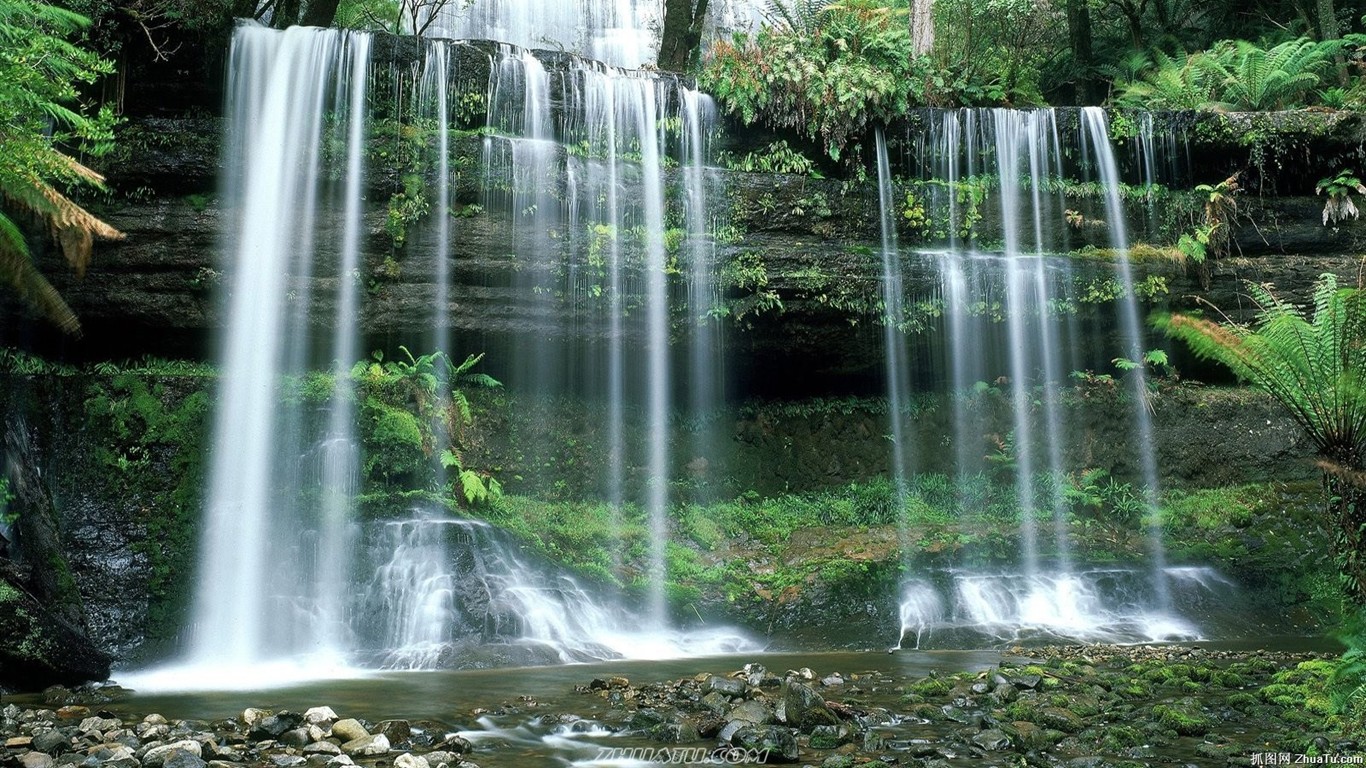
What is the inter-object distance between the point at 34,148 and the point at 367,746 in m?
6.25

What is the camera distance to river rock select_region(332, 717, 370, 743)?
5.28m

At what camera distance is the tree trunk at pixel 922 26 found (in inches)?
613

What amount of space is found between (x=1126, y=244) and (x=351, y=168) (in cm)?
1113

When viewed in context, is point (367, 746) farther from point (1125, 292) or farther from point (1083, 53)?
point (1083, 53)

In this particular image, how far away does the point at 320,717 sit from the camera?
559 centimetres

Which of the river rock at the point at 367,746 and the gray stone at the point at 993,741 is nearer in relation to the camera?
the river rock at the point at 367,746

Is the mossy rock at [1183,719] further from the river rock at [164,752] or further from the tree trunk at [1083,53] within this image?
the tree trunk at [1083,53]

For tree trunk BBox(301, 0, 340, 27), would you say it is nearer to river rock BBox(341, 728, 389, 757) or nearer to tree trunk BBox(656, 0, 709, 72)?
tree trunk BBox(656, 0, 709, 72)

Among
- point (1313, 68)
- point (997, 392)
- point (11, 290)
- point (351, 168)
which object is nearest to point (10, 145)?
point (11, 290)

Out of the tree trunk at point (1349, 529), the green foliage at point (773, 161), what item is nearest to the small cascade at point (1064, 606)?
the tree trunk at point (1349, 529)

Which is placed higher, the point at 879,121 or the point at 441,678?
the point at 879,121

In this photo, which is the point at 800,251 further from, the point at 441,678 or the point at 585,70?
the point at 441,678

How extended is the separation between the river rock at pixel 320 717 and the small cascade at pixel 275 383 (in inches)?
138

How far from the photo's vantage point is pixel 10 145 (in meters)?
7.71
